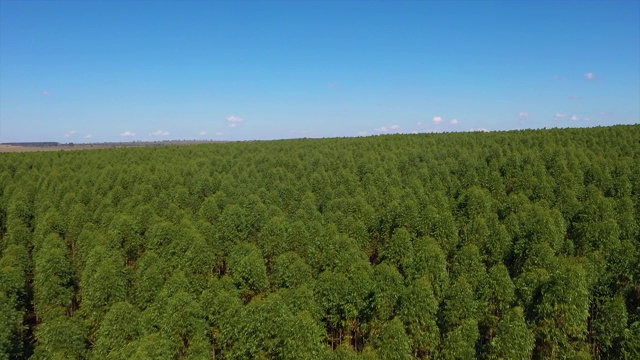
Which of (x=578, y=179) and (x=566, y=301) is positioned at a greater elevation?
(x=578, y=179)

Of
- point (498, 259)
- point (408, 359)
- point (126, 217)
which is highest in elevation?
point (126, 217)

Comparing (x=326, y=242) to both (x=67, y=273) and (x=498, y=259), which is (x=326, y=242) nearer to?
(x=498, y=259)

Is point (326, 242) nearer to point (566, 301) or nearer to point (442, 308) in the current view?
point (442, 308)

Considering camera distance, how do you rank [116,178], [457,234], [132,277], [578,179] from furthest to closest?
[116,178] → [578,179] → [457,234] → [132,277]

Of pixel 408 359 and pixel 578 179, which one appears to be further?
pixel 578 179

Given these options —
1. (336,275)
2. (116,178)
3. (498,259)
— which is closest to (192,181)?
(116,178)

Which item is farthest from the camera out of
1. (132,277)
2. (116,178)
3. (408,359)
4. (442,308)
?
(116,178)

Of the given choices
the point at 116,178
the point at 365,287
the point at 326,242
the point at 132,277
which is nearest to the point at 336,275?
the point at 365,287
